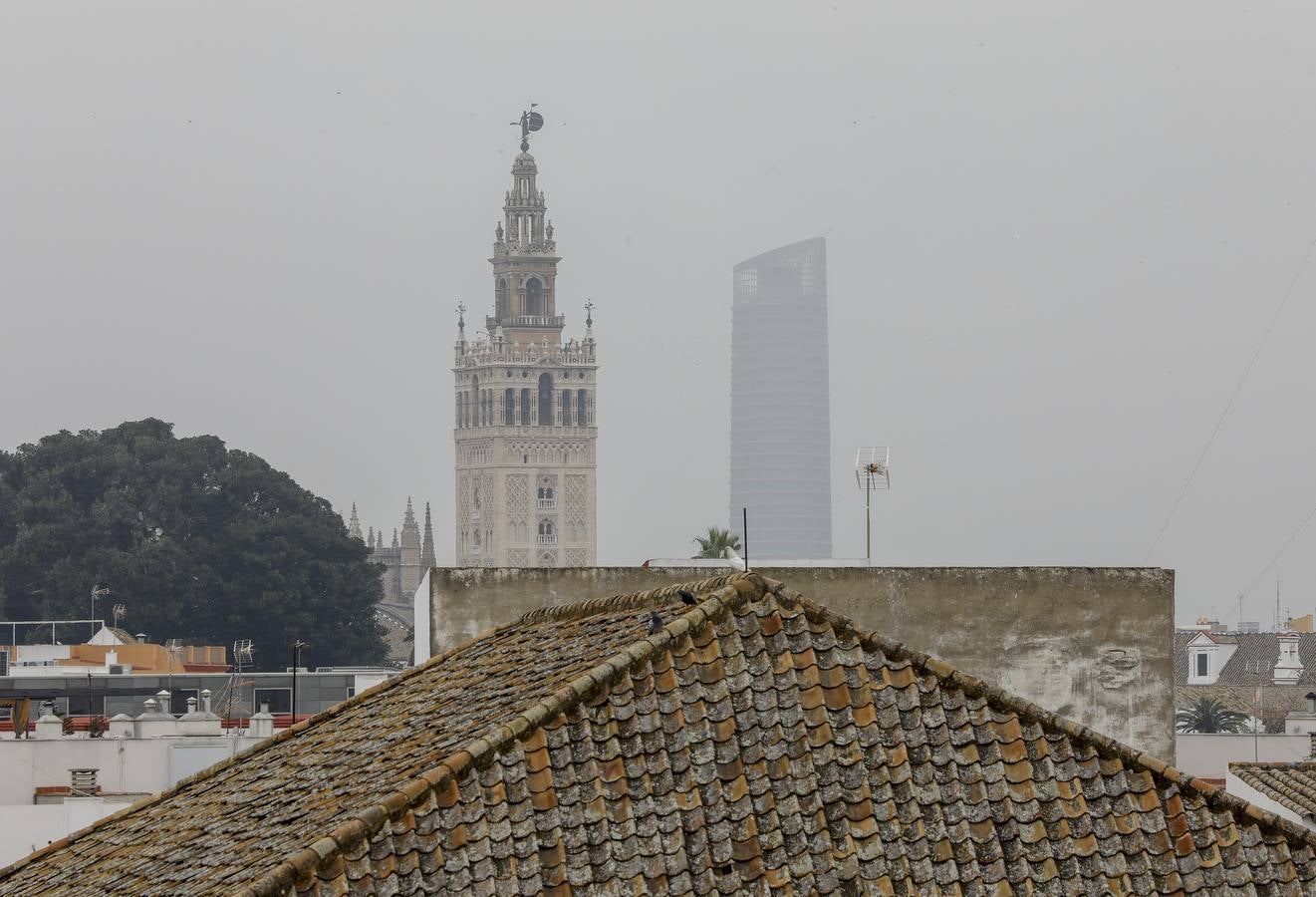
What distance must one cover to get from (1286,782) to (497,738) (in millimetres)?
14417

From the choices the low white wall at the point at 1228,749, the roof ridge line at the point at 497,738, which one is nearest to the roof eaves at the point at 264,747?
the roof ridge line at the point at 497,738

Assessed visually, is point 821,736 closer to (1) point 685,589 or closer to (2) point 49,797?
(1) point 685,589

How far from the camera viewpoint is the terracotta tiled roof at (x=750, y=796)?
28.8ft

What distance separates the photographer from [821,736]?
31.2ft

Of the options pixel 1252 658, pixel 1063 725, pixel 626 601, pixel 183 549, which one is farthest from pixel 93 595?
pixel 1063 725

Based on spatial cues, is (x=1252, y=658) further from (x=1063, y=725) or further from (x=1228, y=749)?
(x=1063, y=725)

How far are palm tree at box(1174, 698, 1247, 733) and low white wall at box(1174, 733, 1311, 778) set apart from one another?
3960 cm

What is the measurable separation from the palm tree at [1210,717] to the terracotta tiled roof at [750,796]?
68726 millimetres

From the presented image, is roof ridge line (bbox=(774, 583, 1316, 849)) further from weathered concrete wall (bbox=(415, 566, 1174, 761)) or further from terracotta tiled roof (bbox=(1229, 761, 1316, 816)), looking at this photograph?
terracotta tiled roof (bbox=(1229, 761, 1316, 816))

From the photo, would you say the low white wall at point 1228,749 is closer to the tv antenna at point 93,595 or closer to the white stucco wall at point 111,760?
the white stucco wall at point 111,760

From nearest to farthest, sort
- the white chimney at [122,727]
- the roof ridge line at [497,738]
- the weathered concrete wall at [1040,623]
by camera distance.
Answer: the roof ridge line at [497,738]
the weathered concrete wall at [1040,623]
the white chimney at [122,727]

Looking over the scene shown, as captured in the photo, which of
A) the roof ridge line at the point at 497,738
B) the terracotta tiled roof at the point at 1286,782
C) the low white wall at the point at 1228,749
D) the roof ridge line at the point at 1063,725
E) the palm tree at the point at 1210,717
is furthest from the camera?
the palm tree at the point at 1210,717

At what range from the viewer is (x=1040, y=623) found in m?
16.7

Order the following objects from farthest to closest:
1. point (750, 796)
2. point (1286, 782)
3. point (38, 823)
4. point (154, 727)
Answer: point (154, 727) → point (38, 823) → point (1286, 782) → point (750, 796)
